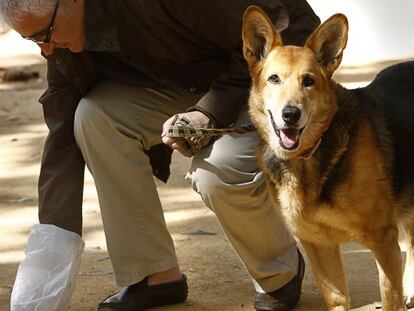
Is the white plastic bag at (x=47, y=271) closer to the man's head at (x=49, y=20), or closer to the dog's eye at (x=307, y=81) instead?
the man's head at (x=49, y=20)

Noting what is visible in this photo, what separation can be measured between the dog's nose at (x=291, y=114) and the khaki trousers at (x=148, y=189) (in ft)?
1.76

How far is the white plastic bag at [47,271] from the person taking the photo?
5164mm

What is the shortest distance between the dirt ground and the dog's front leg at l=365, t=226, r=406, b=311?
0.48 meters

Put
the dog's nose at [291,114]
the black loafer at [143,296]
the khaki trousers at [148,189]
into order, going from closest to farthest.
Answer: the dog's nose at [291,114] < the khaki trousers at [148,189] < the black loafer at [143,296]

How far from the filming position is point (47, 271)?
5.23 metres

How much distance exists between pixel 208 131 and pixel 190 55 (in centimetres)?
44

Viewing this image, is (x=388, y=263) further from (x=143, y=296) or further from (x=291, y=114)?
(x=143, y=296)

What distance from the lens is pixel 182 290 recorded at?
549 centimetres

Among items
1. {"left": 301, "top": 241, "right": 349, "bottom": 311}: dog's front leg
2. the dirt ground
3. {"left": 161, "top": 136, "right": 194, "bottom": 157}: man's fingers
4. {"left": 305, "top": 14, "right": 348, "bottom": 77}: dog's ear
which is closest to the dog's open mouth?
{"left": 305, "top": 14, "right": 348, "bottom": 77}: dog's ear

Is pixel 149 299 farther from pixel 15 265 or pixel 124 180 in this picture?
pixel 15 265

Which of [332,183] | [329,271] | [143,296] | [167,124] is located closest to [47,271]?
[143,296]

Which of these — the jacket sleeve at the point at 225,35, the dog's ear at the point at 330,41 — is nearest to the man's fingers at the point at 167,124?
the jacket sleeve at the point at 225,35

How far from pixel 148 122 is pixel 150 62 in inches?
11.8

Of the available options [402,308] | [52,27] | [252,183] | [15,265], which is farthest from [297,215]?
[15,265]
